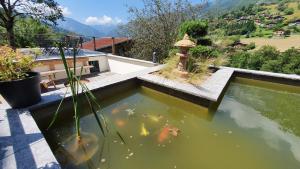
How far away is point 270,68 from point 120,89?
17.9 ft

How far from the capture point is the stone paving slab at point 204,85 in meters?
4.14

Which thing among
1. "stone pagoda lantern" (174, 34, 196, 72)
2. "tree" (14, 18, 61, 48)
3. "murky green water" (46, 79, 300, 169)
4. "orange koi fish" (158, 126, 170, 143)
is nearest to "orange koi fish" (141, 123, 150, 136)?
"murky green water" (46, 79, 300, 169)

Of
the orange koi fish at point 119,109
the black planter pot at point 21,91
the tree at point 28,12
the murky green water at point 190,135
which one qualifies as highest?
the tree at point 28,12

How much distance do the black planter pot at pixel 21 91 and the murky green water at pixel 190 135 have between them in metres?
0.72

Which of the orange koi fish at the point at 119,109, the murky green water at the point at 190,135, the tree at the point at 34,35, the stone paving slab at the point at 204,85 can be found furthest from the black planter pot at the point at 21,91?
the tree at the point at 34,35

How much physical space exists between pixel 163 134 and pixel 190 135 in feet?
1.55

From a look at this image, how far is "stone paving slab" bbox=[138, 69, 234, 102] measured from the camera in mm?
4135

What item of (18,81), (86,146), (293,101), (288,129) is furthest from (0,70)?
(293,101)

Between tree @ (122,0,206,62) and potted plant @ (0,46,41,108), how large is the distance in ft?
23.4

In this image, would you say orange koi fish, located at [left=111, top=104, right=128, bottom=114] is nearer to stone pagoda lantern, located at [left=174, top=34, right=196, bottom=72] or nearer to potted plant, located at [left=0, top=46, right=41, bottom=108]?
potted plant, located at [left=0, top=46, right=41, bottom=108]

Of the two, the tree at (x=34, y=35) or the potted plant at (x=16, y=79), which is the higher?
the tree at (x=34, y=35)

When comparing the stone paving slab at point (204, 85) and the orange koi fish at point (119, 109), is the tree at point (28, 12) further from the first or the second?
the orange koi fish at point (119, 109)

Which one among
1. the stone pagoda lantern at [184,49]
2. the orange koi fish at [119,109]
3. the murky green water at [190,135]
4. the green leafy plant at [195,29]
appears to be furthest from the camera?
the green leafy plant at [195,29]

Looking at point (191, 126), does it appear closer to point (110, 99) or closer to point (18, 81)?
Result: point (110, 99)
